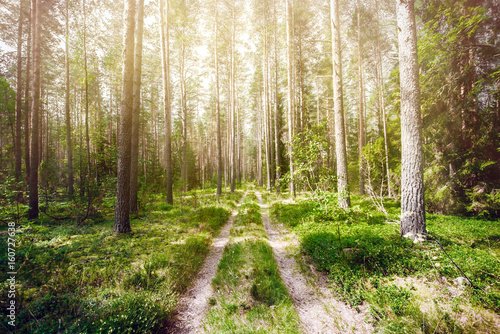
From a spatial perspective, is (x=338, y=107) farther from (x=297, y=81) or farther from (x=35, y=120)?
(x=35, y=120)

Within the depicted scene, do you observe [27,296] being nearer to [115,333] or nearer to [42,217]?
[115,333]

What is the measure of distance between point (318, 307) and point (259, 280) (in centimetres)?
116

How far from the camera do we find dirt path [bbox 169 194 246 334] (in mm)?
2634

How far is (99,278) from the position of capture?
339 cm

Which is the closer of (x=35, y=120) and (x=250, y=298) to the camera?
(x=250, y=298)

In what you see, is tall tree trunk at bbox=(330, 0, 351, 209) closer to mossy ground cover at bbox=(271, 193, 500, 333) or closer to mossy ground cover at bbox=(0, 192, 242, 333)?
mossy ground cover at bbox=(271, 193, 500, 333)

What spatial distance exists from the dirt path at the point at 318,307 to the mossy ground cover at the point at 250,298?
206 mm

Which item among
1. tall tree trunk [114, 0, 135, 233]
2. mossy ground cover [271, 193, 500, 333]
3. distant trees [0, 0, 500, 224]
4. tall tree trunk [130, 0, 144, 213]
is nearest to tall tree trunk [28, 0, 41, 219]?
distant trees [0, 0, 500, 224]

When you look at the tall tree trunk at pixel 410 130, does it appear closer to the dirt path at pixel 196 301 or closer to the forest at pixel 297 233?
the forest at pixel 297 233

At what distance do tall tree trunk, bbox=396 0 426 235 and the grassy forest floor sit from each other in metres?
0.70

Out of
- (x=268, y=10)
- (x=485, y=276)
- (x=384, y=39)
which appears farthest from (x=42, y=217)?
(x=384, y=39)

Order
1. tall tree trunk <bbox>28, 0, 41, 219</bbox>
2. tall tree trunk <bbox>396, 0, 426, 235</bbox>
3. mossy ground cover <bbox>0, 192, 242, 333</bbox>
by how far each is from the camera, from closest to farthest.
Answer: mossy ground cover <bbox>0, 192, 242, 333</bbox> → tall tree trunk <bbox>396, 0, 426, 235</bbox> → tall tree trunk <bbox>28, 0, 41, 219</bbox>

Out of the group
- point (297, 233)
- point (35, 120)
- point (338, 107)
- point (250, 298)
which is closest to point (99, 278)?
point (250, 298)

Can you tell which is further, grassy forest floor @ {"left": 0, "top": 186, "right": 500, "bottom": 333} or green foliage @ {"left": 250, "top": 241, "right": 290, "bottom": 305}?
green foliage @ {"left": 250, "top": 241, "right": 290, "bottom": 305}
